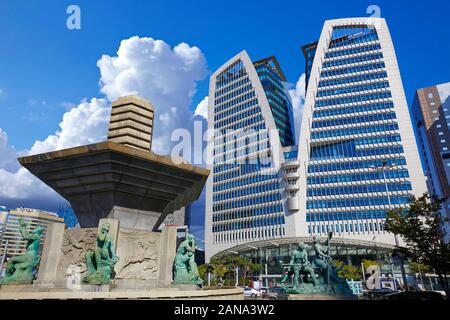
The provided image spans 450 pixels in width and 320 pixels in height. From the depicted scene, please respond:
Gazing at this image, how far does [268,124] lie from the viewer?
7962 cm

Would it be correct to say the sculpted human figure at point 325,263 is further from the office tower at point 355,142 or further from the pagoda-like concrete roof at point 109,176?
the office tower at point 355,142

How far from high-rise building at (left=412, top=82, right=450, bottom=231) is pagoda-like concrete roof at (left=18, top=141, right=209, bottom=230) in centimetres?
11283

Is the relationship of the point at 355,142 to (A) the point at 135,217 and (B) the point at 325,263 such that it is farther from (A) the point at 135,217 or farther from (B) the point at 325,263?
(A) the point at 135,217

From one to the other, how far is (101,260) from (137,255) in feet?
5.81

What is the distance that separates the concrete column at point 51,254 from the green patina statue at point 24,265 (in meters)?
0.62

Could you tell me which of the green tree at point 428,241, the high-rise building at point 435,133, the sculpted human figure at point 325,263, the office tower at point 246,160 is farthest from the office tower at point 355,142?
the sculpted human figure at point 325,263

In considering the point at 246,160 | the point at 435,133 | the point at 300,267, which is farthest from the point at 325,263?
the point at 435,133

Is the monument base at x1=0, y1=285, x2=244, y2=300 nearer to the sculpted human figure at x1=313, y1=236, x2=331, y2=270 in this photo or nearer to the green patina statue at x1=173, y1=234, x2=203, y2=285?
the green patina statue at x1=173, y1=234, x2=203, y2=285

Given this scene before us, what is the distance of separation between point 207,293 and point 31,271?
6891mm

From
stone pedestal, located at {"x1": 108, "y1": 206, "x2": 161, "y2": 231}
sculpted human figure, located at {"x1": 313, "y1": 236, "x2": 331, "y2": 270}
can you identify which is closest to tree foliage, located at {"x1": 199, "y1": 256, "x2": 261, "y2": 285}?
sculpted human figure, located at {"x1": 313, "y1": 236, "x2": 331, "y2": 270}

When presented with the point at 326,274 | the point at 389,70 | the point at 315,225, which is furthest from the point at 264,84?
the point at 326,274

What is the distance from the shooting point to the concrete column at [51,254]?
10.3 m

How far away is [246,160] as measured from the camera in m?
80.7
